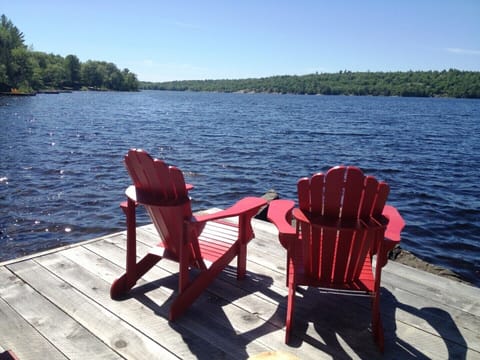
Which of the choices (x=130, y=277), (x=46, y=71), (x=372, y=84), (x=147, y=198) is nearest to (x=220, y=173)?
(x=130, y=277)

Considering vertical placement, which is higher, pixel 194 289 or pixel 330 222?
pixel 330 222

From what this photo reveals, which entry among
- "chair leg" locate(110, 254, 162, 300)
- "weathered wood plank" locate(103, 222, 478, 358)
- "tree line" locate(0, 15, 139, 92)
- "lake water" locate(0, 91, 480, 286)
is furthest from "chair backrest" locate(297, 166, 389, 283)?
"tree line" locate(0, 15, 139, 92)

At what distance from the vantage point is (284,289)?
10.1ft

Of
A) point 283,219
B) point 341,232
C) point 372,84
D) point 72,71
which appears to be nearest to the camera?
point 341,232

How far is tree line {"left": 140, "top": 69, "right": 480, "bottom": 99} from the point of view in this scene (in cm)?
10181

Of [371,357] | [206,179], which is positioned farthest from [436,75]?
[371,357]

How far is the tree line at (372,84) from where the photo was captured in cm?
10181

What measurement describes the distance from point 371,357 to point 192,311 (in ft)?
3.92

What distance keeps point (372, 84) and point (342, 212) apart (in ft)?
405

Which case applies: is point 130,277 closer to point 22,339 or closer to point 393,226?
point 22,339

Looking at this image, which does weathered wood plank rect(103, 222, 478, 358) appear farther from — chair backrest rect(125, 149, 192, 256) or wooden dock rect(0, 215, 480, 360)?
chair backrest rect(125, 149, 192, 256)

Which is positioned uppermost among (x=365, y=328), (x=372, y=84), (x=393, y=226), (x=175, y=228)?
(x=372, y=84)

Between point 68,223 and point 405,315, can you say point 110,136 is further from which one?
point 405,315

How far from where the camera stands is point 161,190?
8.38 feet
